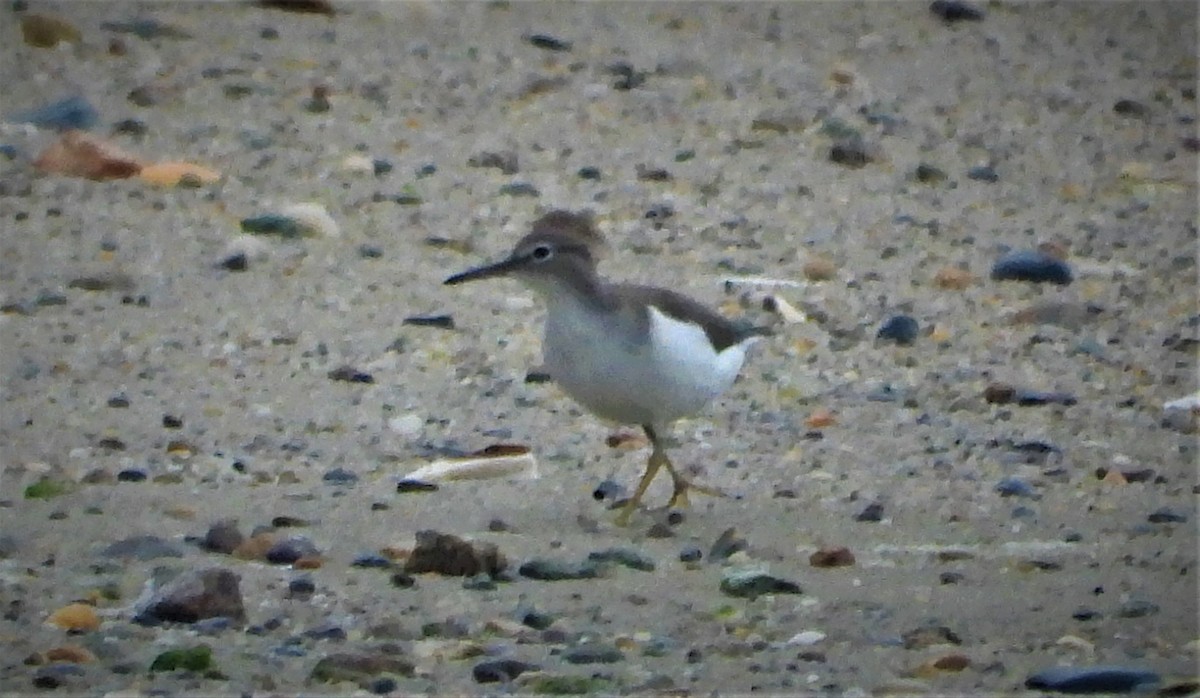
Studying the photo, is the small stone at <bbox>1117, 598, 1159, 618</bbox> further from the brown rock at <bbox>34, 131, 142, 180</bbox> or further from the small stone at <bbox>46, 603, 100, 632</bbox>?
the brown rock at <bbox>34, 131, 142, 180</bbox>

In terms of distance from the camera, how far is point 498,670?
5164mm

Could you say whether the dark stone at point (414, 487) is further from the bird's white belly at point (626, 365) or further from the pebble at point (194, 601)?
the pebble at point (194, 601)

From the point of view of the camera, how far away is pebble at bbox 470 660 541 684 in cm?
515

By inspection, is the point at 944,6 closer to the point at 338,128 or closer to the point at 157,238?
the point at 338,128

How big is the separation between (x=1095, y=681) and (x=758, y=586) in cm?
110

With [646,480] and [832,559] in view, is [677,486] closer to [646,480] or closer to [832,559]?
[646,480]

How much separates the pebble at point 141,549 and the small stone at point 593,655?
120cm

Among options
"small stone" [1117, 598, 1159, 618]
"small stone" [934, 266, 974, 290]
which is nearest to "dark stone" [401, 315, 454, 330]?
"small stone" [934, 266, 974, 290]

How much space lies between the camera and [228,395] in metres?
7.75

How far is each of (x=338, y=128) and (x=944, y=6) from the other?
416cm

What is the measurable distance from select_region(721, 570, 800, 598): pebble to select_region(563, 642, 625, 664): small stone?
0.62 m

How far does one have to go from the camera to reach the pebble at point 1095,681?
5078 mm

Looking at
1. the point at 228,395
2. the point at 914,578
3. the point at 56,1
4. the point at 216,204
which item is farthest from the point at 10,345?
the point at 56,1

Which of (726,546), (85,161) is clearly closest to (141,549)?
(726,546)
